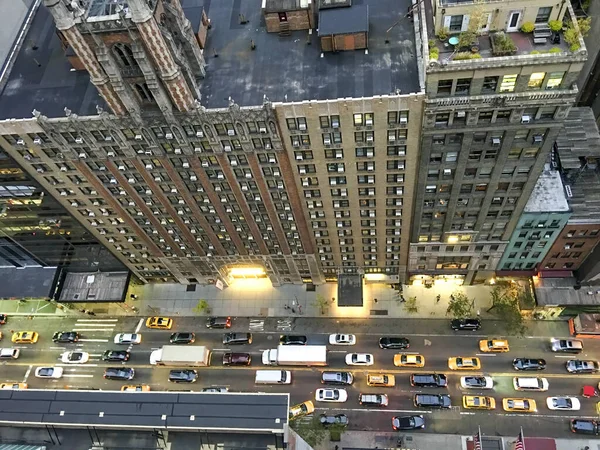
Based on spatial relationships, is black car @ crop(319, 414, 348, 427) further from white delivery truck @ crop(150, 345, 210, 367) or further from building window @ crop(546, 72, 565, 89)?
building window @ crop(546, 72, 565, 89)

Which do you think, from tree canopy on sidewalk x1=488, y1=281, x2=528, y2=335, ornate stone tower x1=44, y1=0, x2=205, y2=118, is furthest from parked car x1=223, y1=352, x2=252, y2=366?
ornate stone tower x1=44, y1=0, x2=205, y2=118

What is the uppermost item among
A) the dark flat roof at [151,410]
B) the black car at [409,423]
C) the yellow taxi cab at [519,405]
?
the yellow taxi cab at [519,405]

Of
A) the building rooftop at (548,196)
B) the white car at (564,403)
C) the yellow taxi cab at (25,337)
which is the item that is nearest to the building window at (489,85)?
the building rooftop at (548,196)

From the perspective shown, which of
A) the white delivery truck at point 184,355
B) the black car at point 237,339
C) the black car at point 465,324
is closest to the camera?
the black car at point 465,324

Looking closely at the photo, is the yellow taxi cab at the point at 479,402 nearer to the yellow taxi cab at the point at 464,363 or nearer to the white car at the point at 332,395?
the yellow taxi cab at the point at 464,363

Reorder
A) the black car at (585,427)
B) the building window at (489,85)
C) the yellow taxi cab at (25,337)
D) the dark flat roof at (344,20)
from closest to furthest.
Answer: the building window at (489,85)
the dark flat roof at (344,20)
the black car at (585,427)
the yellow taxi cab at (25,337)
